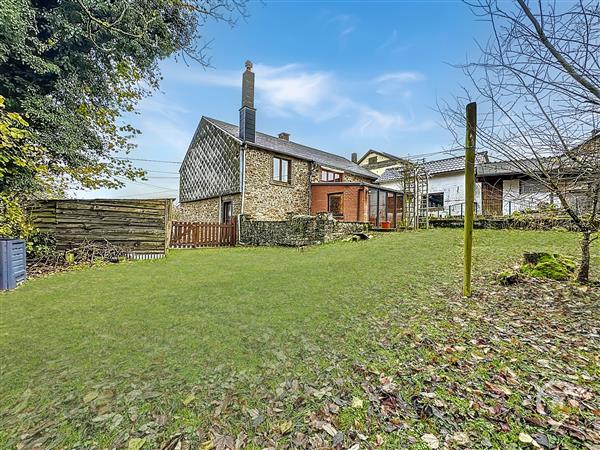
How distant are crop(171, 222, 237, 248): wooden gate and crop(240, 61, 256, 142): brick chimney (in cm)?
503

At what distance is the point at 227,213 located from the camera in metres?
15.8

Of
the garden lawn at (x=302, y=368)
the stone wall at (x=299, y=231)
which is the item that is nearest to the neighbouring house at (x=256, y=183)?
the stone wall at (x=299, y=231)

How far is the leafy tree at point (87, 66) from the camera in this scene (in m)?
5.96

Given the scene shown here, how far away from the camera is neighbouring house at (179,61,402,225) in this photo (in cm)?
1493

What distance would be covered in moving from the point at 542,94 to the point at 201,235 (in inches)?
486

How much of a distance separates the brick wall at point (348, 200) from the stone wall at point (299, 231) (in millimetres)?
3287

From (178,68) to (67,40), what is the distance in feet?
8.72

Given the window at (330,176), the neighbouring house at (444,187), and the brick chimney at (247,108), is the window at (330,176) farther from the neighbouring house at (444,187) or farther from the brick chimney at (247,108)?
the brick chimney at (247,108)

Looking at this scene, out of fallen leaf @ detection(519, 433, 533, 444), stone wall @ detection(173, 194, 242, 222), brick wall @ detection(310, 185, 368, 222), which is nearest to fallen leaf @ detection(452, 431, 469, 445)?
fallen leaf @ detection(519, 433, 533, 444)

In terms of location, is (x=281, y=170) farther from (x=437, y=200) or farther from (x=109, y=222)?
(x=437, y=200)

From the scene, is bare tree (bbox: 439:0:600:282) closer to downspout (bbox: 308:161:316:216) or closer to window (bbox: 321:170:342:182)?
downspout (bbox: 308:161:316:216)

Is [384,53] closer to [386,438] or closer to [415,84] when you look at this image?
[415,84]

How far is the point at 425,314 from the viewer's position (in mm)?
3631

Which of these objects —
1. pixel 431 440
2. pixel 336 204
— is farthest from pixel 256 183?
pixel 431 440
